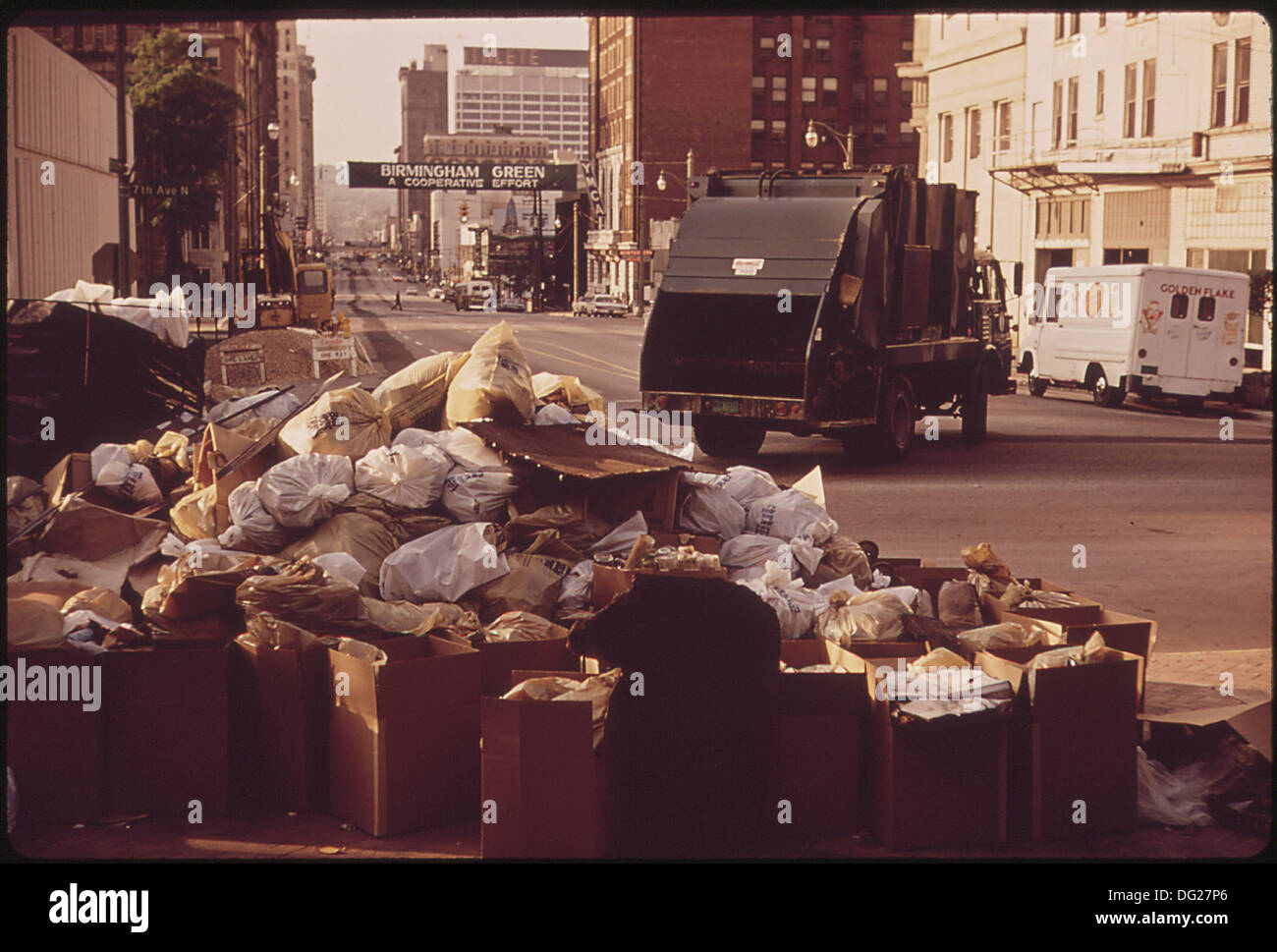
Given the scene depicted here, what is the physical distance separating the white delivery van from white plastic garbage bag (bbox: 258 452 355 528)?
20.7m

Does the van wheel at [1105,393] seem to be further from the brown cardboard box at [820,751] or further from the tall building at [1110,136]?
the brown cardboard box at [820,751]

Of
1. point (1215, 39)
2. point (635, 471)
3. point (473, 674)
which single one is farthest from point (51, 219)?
point (1215, 39)

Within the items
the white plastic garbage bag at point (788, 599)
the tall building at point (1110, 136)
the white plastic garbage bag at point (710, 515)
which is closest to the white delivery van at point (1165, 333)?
the tall building at point (1110, 136)

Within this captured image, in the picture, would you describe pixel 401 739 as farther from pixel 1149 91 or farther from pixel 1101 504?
pixel 1149 91

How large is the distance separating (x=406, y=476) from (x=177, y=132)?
38962 millimetres

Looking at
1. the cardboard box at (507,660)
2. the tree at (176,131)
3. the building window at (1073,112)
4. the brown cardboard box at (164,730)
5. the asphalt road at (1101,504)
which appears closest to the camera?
the brown cardboard box at (164,730)

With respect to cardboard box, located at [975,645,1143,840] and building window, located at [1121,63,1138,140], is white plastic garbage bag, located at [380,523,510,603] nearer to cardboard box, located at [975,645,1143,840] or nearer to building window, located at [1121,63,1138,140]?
cardboard box, located at [975,645,1143,840]

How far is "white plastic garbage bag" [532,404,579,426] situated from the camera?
7.80 metres

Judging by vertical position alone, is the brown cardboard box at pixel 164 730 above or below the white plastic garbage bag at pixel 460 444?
below

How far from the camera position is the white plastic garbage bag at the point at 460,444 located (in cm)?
691

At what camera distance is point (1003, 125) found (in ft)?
140

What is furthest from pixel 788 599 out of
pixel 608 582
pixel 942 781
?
pixel 942 781

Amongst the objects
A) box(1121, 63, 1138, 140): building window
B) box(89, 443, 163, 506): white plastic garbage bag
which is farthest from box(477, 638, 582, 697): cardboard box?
box(1121, 63, 1138, 140): building window

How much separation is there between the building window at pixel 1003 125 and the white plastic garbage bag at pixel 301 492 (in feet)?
127
